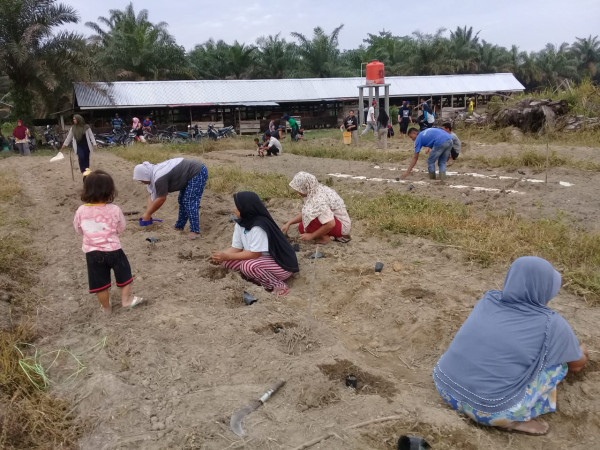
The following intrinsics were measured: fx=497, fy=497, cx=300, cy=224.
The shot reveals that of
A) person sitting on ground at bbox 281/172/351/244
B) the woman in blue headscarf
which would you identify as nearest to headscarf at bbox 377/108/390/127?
person sitting on ground at bbox 281/172/351/244

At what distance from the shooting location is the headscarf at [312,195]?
5259 mm

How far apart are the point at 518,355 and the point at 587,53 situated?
60.1 meters

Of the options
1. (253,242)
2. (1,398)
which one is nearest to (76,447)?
(1,398)

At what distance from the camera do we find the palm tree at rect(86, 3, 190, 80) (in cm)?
2989

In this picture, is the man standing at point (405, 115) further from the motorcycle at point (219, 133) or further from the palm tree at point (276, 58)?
the palm tree at point (276, 58)

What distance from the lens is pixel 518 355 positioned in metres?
2.48

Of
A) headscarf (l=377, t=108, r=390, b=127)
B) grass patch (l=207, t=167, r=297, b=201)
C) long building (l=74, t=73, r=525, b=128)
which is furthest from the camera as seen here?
long building (l=74, t=73, r=525, b=128)

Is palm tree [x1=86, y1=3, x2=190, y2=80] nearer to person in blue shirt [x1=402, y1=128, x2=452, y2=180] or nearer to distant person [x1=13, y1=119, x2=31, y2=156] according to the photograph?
distant person [x1=13, y1=119, x2=31, y2=156]

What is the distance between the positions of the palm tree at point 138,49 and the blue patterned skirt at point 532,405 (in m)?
30.6

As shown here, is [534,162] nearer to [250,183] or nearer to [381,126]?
[250,183]

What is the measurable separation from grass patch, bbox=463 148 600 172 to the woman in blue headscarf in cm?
738

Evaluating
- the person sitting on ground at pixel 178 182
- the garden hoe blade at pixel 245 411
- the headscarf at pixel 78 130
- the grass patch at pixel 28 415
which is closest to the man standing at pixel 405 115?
the headscarf at pixel 78 130

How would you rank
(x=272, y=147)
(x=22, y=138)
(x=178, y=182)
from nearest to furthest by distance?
(x=178, y=182)
(x=272, y=147)
(x=22, y=138)

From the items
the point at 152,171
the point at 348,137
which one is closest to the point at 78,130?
the point at 152,171
